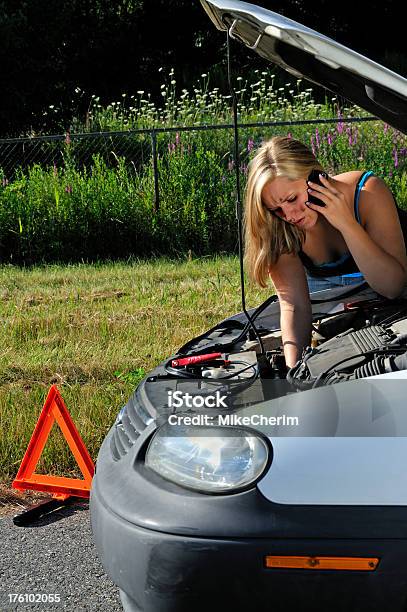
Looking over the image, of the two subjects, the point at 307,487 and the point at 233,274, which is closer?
the point at 307,487

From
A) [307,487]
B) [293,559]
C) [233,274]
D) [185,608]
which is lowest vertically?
[233,274]

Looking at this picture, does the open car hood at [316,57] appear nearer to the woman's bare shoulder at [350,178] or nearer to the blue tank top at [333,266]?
the woman's bare shoulder at [350,178]

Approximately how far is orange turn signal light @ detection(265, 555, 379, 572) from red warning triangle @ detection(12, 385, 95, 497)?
6.95 ft

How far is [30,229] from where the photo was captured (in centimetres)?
1077

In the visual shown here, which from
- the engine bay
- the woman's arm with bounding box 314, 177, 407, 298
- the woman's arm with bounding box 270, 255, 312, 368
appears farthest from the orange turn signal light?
the woman's arm with bounding box 314, 177, 407, 298

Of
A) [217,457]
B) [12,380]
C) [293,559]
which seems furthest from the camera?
[12,380]

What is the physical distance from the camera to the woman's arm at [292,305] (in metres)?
3.38

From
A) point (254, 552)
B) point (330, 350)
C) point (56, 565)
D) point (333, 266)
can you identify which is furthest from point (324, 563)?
point (333, 266)

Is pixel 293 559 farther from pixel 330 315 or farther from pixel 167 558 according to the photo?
pixel 330 315

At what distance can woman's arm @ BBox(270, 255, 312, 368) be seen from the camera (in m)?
3.38

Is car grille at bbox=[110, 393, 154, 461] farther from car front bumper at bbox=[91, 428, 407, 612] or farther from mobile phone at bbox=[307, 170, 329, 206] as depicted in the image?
mobile phone at bbox=[307, 170, 329, 206]

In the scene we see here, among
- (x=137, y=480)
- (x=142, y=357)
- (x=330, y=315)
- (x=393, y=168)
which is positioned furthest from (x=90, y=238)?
(x=137, y=480)

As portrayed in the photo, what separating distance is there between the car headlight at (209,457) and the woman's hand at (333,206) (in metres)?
1.31

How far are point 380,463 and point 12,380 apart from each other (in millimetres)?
4236
